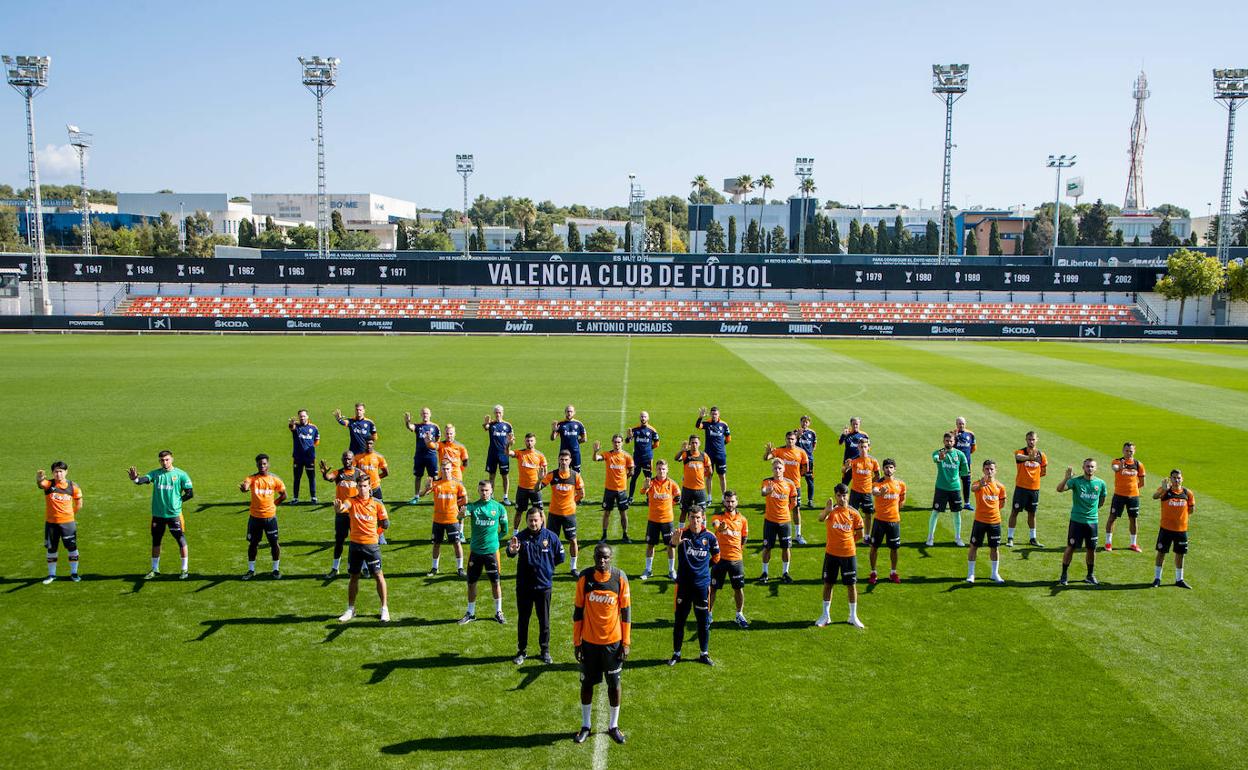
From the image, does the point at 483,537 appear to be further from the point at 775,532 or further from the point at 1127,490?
the point at 1127,490

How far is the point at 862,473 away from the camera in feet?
47.6

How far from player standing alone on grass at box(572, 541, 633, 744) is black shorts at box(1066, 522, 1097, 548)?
7.68 meters

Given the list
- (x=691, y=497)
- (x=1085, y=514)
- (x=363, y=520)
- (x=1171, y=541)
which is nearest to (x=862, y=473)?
(x=691, y=497)

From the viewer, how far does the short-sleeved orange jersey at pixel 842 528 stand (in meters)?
11.0

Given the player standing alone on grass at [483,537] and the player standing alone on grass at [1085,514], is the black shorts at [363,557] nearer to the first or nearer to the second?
the player standing alone on grass at [483,537]

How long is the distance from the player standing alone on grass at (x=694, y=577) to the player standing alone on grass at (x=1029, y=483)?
23.4 feet

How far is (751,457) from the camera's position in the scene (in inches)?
838

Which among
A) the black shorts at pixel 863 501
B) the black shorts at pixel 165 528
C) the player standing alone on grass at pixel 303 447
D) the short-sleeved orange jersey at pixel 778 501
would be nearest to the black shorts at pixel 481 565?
the short-sleeved orange jersey at pixel 778 501

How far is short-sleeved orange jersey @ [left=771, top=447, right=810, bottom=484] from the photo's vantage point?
14508mm

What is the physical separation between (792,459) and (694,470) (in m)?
1.75

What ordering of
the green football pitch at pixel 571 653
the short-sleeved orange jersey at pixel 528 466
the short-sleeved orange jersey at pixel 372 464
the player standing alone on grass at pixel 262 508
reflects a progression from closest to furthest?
the green football pitch at pixel 571 653, the player standing alone on grass at pixel 262 508, the short-sleeved orange jersey at pixel 372 464, the short-sleeved orange jersey at pixel 528 466

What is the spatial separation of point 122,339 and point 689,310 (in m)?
38.3

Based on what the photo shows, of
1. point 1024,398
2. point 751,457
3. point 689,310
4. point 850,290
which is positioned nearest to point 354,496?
point 751,457

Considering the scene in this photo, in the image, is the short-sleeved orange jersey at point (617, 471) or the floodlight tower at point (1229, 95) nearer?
the short-sleeved orange jersey at point (617, 471)
